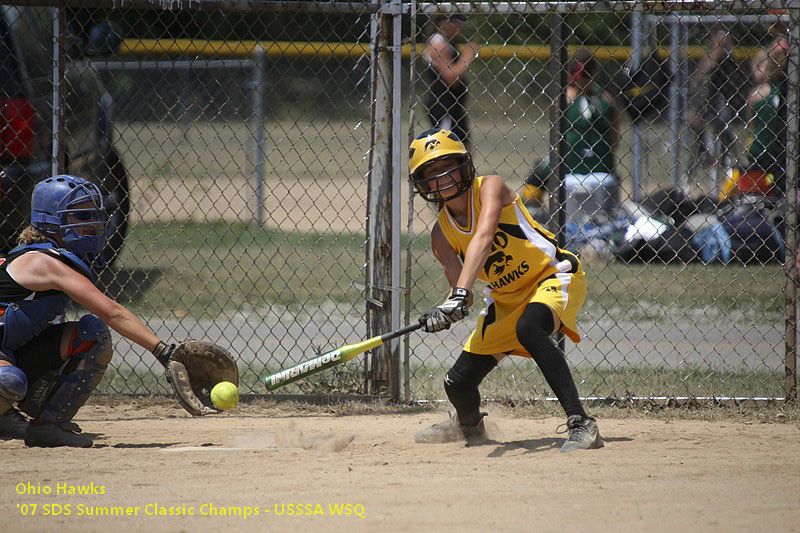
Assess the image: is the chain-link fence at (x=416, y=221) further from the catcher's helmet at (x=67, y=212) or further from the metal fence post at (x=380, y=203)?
the catcher's helmet at (x=67, y=212)

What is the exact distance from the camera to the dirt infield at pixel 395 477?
126 inches

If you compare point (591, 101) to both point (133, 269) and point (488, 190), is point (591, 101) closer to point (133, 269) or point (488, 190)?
point (133, 269)

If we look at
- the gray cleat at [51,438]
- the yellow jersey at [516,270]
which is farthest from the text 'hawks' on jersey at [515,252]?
the gray cleat at [51,438]

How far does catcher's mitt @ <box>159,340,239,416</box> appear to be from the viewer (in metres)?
4.29

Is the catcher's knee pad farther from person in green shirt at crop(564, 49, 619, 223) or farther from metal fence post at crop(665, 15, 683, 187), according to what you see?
metal fence post at crop(665, 15, 683, 187)

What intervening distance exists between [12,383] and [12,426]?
0.66 metres

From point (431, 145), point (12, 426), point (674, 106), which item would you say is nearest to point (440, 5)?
point (431, 145)

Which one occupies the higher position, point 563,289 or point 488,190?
point 488,190

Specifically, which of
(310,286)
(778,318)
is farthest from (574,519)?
(310,286)

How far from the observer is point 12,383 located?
4.14m

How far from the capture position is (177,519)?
3236 mm

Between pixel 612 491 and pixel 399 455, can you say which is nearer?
pixel 612 491

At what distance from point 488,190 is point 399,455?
1.30 m

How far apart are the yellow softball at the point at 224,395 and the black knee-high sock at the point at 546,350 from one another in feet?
4.67
